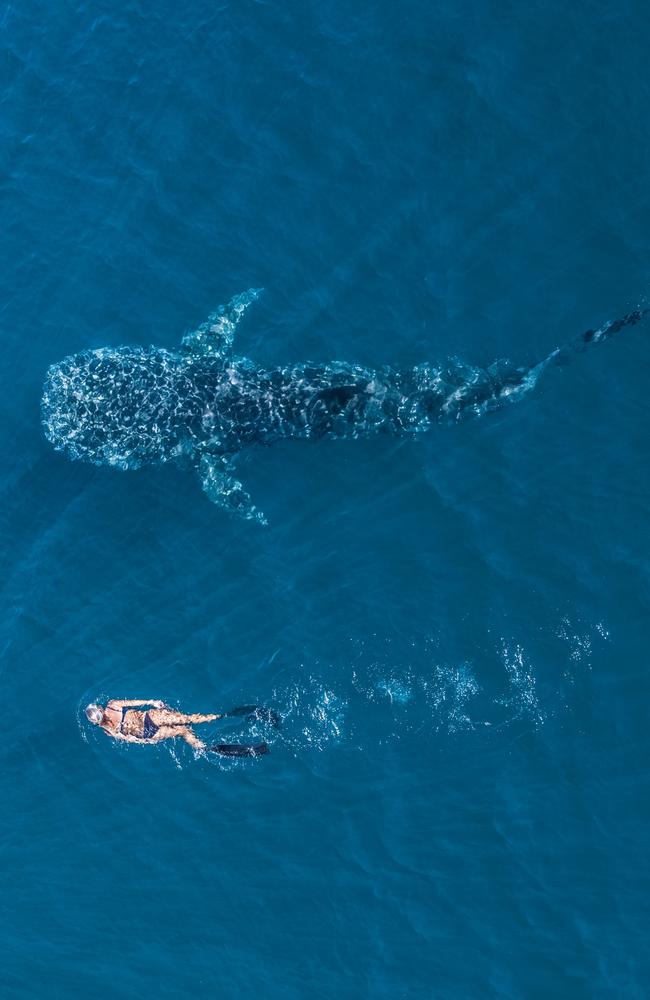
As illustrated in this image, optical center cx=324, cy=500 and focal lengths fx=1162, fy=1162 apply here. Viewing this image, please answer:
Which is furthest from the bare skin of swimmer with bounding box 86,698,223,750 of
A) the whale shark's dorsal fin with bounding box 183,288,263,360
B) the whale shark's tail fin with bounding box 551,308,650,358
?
the whale shark's tail fin with bounding box 551,308,650,358

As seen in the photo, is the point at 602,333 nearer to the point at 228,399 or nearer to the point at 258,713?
the point at 228,399

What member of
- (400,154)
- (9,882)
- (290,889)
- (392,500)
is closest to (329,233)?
(400,154)

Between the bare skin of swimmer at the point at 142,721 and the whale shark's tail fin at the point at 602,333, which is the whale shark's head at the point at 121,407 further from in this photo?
the whale shark's tail fin at the point at 602,333

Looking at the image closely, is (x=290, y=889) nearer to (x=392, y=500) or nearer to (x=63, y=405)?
(x=392, y=500)

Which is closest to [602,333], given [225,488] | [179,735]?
[225,488]

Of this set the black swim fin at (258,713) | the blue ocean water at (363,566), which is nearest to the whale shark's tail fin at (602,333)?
the blue ocean water at (363,566)

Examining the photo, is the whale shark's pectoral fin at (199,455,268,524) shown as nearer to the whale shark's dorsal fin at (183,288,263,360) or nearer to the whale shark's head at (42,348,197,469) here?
the whale shark's head at (42,348,197,469)

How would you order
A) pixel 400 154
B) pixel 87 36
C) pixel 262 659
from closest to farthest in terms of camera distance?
pixel 262 659 → pixel 400 154 → pixel 87 36
